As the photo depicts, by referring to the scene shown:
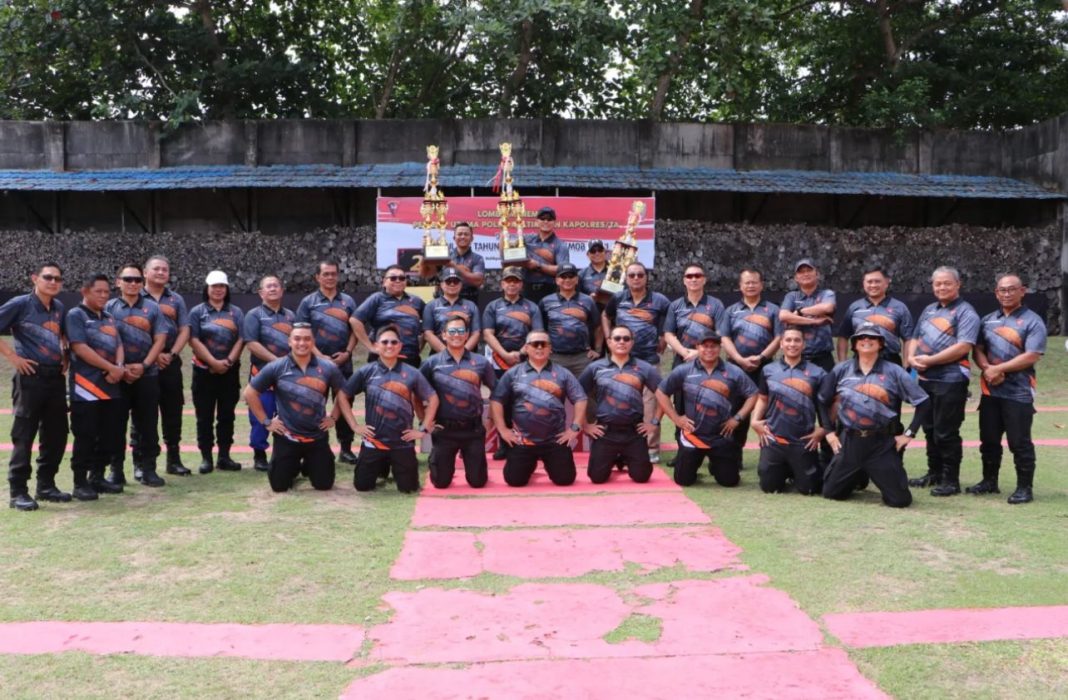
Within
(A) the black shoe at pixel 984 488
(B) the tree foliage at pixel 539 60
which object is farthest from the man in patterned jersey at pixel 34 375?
(B) the tree foliage at pixel 539 60

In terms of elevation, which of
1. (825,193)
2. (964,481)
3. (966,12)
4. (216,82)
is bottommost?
(964,481)

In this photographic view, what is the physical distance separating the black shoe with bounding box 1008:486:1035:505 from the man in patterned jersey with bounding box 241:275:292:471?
5.49 metres

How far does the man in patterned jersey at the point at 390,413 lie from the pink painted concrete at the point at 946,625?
3.52 m

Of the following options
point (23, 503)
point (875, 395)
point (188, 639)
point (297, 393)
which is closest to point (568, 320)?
point (297, 393)

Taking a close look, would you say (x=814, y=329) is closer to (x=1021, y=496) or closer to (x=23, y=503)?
(x=1021, y=496)

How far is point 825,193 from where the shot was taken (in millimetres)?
16766

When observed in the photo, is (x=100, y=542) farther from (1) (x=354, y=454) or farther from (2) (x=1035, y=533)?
(2) (x=1035, y=533)

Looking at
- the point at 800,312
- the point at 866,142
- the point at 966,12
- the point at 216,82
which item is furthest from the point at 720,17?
the point at 800,312

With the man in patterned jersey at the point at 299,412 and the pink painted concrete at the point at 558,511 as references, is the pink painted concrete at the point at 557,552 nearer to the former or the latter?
the pink painted concrete at the point at 558,511

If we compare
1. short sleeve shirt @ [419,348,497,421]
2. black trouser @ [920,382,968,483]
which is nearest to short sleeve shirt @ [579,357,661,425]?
short sleeve shirt @ [419,348,497,421]

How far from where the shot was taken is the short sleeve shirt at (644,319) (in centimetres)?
845

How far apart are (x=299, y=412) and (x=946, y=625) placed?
4.57 m

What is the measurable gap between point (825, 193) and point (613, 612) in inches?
536

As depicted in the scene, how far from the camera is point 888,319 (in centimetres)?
748
